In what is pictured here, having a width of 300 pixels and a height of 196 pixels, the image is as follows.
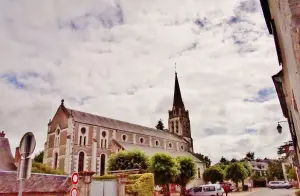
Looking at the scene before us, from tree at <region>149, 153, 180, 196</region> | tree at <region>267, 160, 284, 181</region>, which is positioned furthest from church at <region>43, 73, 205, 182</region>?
tree at <region>267, 160, 284, 181</region>

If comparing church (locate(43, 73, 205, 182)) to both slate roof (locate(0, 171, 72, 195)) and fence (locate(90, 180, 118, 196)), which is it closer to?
fence (locate(90, 180, 118, 196))

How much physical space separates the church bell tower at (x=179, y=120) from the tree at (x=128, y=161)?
104 ft

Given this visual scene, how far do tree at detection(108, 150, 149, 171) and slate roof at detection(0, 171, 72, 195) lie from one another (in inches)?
737

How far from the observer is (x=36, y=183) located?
11.9 meters

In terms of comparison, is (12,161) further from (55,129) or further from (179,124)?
(179,124)

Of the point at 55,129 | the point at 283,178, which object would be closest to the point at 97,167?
the point at 55,129

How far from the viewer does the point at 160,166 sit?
2942cm

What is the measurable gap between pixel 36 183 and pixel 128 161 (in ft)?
66.8

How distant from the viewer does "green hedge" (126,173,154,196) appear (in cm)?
1520

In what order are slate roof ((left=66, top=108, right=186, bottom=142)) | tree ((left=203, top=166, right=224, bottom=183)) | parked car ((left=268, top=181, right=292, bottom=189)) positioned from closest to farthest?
slate roof ((left=66, top=108, right=186, bottom=142))
parked car ((left=268, top=181, right=292, bottom=189))
tree ((left=203, top=166, right=224, bottom=183))

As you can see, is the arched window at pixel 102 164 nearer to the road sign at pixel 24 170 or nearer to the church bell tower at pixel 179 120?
the church bell tower at pixel 179 120

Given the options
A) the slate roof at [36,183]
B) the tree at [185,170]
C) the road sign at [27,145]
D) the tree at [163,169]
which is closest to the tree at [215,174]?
the tree at [185,170]

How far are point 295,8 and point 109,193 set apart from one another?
1352 centimetres

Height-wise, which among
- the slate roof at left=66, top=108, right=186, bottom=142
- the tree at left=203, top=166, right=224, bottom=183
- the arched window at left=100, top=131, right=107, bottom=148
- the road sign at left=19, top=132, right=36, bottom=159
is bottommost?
the tree at left=203, top=166, right=224, bottom=183
